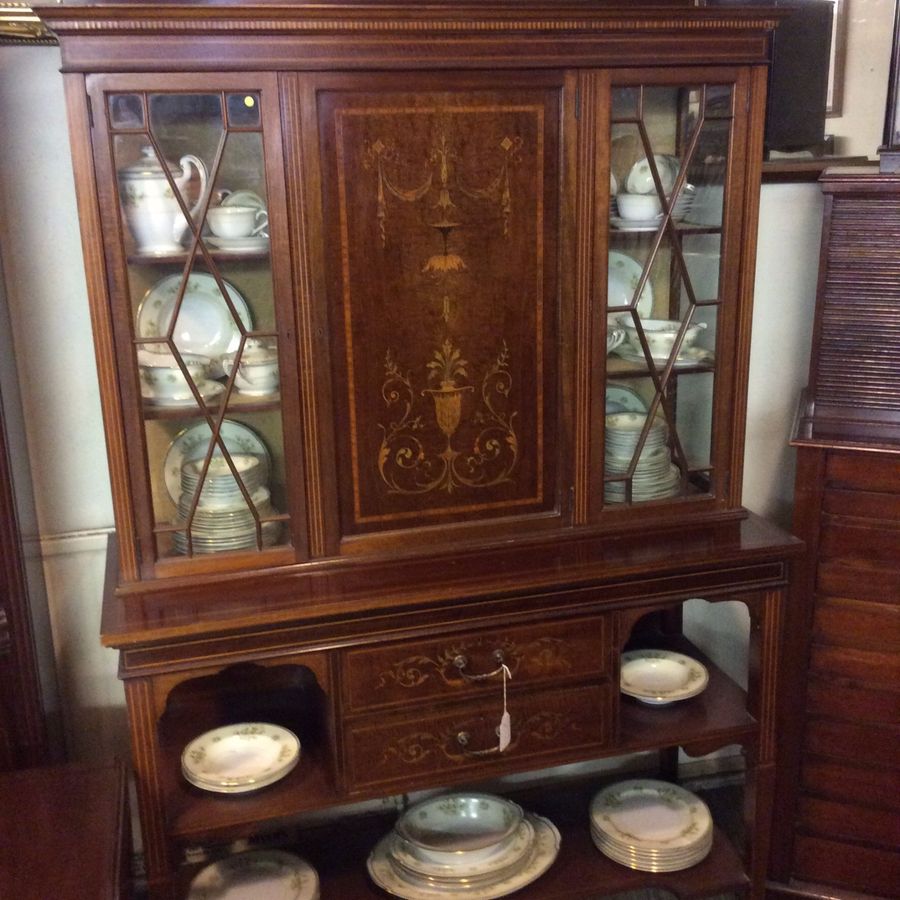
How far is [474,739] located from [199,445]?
638 mm

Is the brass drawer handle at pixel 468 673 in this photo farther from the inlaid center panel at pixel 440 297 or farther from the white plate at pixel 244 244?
the white plate at pixel 244 244

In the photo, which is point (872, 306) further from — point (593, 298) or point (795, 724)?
point (795, 724)

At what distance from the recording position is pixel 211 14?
1.29m

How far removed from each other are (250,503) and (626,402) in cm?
66

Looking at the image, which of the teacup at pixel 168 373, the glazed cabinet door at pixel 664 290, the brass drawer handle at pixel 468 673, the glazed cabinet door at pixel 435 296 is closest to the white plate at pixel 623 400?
the glazed cabinet door at pixel 664 290

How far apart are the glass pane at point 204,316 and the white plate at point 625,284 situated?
0.57 metres

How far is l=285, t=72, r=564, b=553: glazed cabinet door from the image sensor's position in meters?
1.41

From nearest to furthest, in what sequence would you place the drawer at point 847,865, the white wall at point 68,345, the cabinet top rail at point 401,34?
1. the cabinet top rail at point 401,34
2. the white wall at point 68,345
3. the drawer at point 847,865

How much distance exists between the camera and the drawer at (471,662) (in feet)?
4.83

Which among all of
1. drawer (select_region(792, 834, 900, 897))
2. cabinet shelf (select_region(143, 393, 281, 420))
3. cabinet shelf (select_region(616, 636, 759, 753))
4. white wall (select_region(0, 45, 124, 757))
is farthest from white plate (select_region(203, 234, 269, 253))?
drawer (select_region(792, 834, 900, 897))

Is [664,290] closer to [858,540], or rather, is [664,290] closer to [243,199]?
[858,540]

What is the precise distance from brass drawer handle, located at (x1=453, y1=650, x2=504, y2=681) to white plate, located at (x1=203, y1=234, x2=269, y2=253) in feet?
2.27

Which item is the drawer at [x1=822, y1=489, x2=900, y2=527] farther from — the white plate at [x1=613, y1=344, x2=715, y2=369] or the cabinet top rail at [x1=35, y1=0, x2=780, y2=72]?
the cabinet top rail at [x1=35, y1=0, x2=780, y2=72]

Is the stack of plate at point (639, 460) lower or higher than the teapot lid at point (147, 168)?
lower
